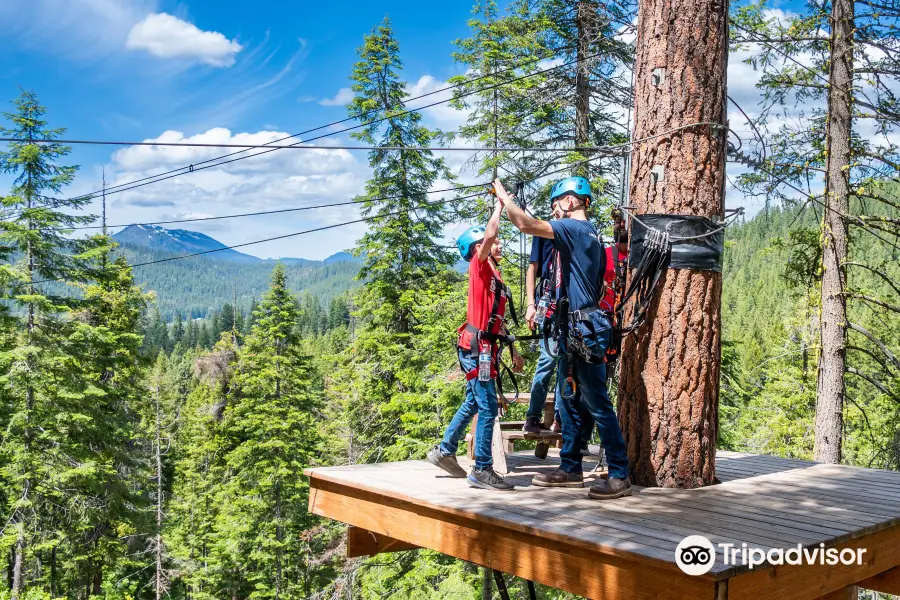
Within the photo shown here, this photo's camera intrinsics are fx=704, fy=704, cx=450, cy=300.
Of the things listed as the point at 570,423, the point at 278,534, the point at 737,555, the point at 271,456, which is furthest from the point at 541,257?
the point at 278,534

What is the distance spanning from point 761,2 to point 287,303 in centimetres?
1924

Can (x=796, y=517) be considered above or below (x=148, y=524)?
above

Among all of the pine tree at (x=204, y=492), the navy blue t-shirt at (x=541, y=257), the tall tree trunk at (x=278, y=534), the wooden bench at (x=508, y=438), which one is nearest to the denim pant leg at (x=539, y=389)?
the wooden bench at (x=508, y=438)

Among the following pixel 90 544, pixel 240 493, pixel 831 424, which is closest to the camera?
pixel 831 424

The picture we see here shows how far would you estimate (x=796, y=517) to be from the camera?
4.04 m

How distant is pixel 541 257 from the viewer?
531 cm

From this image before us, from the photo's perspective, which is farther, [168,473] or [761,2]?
[168,473]

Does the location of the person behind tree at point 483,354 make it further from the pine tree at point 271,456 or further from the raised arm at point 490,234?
the pine tree at point 271,456

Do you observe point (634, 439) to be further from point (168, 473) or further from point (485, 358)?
point (168, 473)

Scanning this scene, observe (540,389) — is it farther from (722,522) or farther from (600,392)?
(722,522)

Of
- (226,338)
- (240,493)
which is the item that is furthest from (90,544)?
(226,338)

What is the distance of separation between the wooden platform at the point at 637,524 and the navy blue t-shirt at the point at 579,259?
1287mm

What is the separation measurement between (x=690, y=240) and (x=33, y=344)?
1916 cm

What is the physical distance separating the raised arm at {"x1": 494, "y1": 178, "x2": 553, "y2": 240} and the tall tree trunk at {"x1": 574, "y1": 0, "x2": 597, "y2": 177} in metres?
9.67
